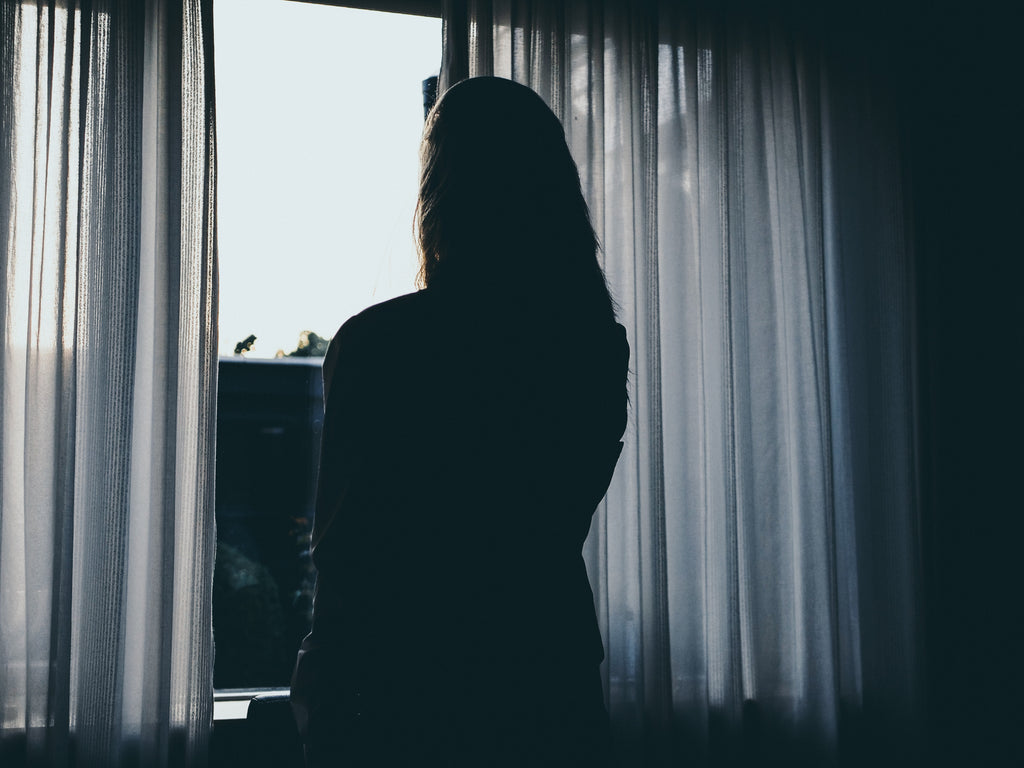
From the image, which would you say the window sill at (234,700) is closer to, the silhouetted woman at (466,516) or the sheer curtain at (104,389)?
the sheer curtain at (104,389)

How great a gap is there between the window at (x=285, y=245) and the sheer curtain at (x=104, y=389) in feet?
0.72

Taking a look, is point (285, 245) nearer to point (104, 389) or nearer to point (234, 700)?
point (104, 389)

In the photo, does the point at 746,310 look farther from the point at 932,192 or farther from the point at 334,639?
the point at 334,639

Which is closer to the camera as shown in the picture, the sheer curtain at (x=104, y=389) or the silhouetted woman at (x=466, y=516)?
the silhouetted woman at (x=466, y=516)

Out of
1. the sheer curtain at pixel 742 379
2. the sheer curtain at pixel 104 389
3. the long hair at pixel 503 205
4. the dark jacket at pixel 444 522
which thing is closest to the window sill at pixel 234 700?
the sheer curtain at pixel 104 389

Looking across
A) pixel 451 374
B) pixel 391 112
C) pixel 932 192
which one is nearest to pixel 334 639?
pixel 451 374

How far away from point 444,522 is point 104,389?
45.6 inches

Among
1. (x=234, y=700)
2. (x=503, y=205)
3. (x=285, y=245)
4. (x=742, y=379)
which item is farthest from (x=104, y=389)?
(x=742, y=379)

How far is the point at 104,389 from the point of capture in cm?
160

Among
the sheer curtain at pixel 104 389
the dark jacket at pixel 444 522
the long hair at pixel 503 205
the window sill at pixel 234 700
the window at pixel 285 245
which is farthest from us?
the window at pixel 285 245

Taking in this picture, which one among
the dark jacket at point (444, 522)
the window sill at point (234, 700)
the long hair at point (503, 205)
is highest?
the long hair at point (503, 205)

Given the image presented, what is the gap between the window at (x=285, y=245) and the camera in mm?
1892

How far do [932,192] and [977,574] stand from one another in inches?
40.4

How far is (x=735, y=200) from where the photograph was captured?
1993mm
